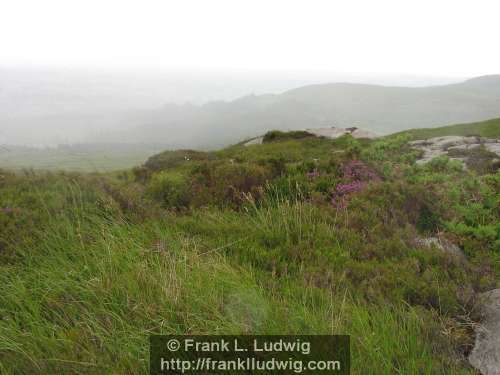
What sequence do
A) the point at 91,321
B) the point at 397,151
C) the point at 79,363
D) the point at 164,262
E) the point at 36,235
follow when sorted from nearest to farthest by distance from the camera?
the point at 79,363
the point at 91,321
the point at 164,262
the point at 36,235
the point at 397,151

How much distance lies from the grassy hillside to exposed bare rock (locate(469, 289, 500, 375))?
0.13 metres

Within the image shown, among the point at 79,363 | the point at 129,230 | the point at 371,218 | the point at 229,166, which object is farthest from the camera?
the point at 229,166

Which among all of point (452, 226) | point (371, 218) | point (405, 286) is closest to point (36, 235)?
point (405, 286)

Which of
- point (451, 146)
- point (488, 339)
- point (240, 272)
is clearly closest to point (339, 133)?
point (451, 146)

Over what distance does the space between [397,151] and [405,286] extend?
11.5 m

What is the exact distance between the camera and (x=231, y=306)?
336 centimetres

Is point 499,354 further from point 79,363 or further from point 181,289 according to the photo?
point 79,363

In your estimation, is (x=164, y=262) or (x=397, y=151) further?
(x=397, y=151)

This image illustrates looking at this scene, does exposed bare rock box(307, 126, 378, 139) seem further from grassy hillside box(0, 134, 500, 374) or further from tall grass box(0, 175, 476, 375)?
tall grass box(0, 175, 476, 375)

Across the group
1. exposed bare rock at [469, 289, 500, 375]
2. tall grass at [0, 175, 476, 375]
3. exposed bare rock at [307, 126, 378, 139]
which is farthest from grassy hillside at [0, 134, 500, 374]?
exposed bare rock at [307, 126, 378, 139]
